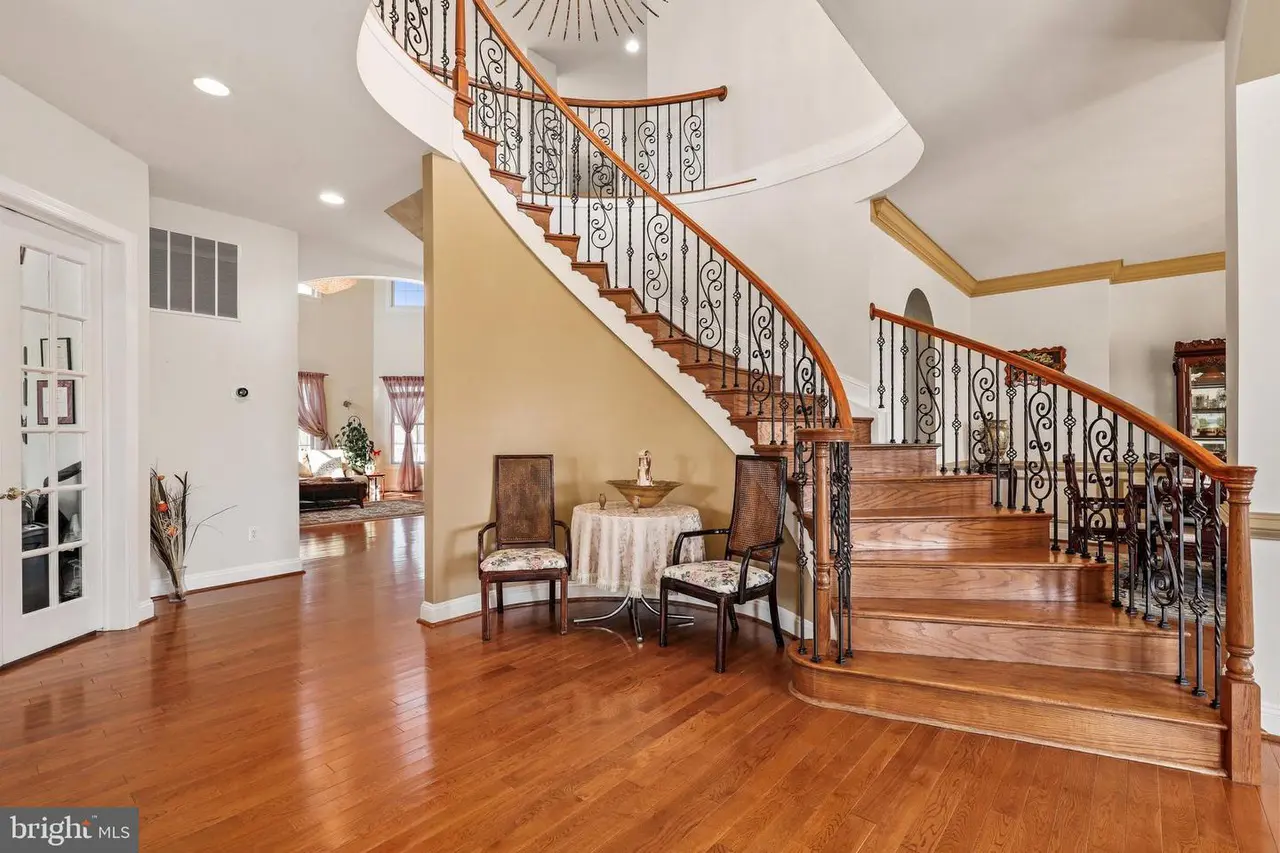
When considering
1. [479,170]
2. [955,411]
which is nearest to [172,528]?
[479,170]

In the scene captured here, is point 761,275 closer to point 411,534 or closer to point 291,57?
point 291,57

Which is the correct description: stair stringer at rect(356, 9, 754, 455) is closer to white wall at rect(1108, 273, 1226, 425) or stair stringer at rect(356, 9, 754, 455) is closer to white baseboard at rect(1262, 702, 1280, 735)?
white baseboard at rect(1262, 702, 1280, 735)

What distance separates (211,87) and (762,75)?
4430 millimetres

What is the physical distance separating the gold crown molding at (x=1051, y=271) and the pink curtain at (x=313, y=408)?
1057cm

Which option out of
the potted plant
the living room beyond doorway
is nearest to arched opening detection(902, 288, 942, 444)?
the living room beyond doorway

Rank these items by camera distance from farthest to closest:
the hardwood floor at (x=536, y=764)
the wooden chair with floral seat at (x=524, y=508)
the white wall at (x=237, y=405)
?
the white wall at (x=237, y=405) → the wooden chair with floral seat at (x=524, y=508) → the hardwood floor at (x=536, y=764)

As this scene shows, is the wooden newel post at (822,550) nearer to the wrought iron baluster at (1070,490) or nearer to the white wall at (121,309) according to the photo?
the wrought iron baluster at (1070,490)

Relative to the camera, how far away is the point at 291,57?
10.2 ft

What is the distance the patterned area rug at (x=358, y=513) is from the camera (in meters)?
8.85

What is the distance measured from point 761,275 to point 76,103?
184 inches

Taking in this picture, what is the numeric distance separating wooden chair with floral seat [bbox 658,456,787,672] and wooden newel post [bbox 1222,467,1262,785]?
1860 millimetres

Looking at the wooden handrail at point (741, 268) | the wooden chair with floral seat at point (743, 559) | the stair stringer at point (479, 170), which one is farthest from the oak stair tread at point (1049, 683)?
the stair stringer at point (479, 170)

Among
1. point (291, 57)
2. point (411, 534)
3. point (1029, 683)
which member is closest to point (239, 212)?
point (291, 57)

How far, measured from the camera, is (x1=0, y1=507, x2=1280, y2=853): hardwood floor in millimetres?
1985
